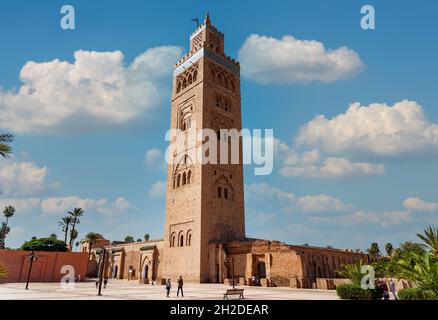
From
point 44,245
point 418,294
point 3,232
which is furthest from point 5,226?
point 418,294

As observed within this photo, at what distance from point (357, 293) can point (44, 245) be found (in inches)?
1867

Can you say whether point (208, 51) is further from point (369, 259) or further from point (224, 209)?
point (369, 259)

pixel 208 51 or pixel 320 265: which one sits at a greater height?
pixel 208 51

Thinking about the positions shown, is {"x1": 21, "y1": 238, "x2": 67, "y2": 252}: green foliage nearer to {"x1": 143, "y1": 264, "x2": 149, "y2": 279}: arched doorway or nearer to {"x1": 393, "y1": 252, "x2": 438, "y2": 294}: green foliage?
{"x1": 143, "y1": 264, "x2": 149, "y2": 279}: arched doorway

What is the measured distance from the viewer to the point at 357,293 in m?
13.6

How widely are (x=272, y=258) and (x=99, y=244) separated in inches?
1800

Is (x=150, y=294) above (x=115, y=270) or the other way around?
the other way around

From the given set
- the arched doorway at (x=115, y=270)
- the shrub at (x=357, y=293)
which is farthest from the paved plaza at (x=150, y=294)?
the arched doorway at (x=115, y=270)

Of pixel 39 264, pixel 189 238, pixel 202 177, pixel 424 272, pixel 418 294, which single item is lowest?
pixel 418 294

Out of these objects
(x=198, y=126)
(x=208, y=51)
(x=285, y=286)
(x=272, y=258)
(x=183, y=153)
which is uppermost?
Answer: (x=208, y=51)

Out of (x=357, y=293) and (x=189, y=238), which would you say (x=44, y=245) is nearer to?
(x=189, y=238)

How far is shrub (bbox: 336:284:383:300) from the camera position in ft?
44.2

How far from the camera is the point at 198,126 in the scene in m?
35.0

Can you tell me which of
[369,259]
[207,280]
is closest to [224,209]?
[207,280]
